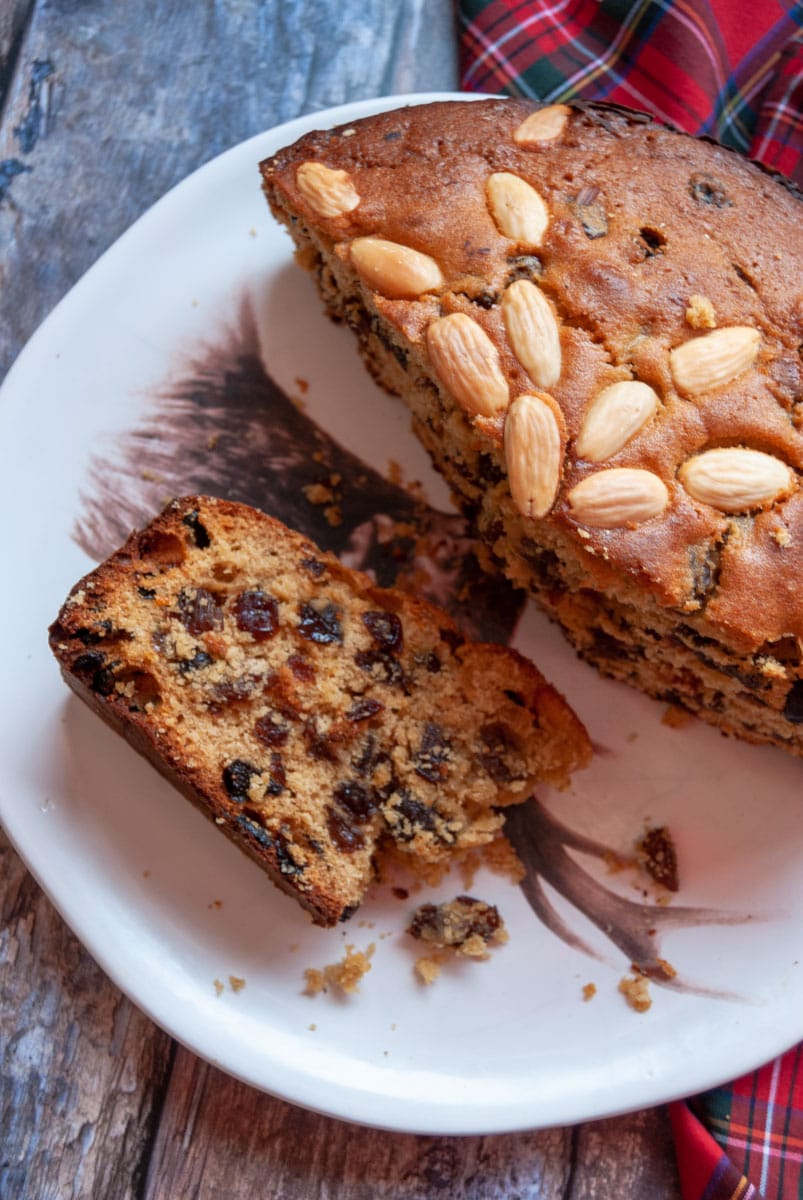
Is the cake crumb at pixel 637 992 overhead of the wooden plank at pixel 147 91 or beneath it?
beneath

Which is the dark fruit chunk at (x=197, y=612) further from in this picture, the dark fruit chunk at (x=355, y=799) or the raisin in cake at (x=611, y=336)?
the raisin in cake at (x=611, y=336)

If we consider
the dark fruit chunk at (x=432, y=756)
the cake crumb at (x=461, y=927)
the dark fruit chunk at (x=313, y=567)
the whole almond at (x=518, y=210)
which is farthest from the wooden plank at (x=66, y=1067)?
the whole almond at (x=518, y=210)

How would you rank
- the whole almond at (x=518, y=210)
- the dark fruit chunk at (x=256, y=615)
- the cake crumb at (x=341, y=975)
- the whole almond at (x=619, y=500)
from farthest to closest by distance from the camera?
the cake crumb at (x=341, y=975), the dark fruit chunk at (x=256, y=615), the whole almond at (x=518, y=210), the whole almond at (x=619, y=500)

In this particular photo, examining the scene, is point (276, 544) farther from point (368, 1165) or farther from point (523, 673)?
point (368, 1165)

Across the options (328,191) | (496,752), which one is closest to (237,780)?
(496,752)

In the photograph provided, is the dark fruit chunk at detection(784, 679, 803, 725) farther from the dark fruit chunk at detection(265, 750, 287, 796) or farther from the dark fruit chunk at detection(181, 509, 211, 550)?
the dark fruit chunk at detection(181, 509, 211, 550)
